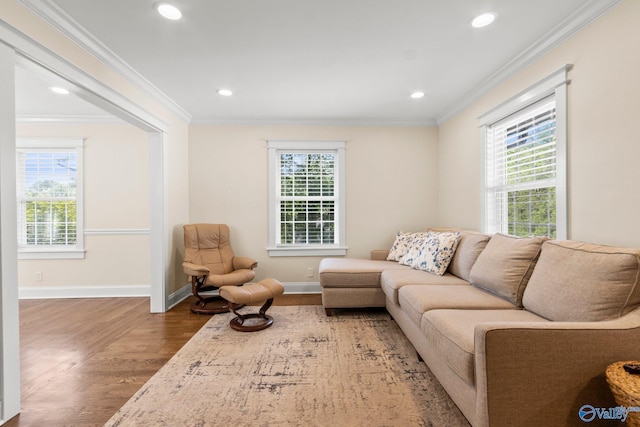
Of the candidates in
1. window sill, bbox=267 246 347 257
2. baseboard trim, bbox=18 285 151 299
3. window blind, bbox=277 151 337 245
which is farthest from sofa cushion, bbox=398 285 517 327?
baseboard trim, bbox=18 285 151 299

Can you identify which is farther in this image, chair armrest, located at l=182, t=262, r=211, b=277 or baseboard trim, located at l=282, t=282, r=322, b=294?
baseboard trim, located at l=282, t=282, r=322, b=294

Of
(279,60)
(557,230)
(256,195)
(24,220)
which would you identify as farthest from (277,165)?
(24,220)

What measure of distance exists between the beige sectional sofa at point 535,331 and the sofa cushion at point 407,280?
36 cm

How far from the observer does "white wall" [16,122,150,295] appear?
13.3ft

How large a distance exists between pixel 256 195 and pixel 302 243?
0.97 metres

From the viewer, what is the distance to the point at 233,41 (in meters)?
2.28

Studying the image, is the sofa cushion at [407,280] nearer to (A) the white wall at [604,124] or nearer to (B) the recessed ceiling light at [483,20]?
(A) the white wall at [604,124]

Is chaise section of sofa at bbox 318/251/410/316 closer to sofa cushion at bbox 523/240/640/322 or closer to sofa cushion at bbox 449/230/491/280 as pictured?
sofa cushion at bbox 449/230/491/280

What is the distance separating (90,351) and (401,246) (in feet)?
11.2

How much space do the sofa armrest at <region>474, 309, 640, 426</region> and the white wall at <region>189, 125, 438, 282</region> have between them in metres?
3.00

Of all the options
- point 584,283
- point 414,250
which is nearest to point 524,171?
point 414,250

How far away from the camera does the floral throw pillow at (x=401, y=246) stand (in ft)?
12.4

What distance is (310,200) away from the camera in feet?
14.2

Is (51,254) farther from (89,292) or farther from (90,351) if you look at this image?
(90,351)
